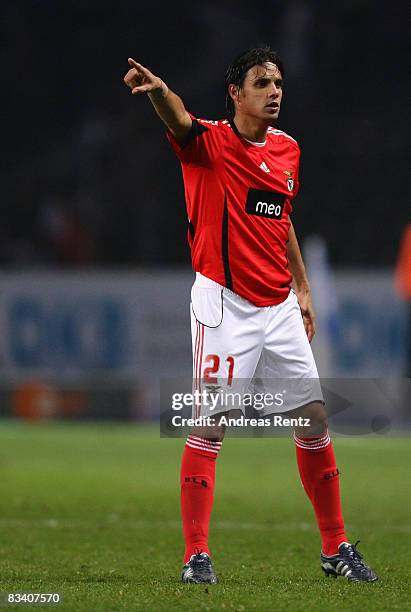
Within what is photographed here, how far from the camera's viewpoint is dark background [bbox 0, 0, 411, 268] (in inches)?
883

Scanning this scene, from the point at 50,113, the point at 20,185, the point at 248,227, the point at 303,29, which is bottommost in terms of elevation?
the point at 248,227

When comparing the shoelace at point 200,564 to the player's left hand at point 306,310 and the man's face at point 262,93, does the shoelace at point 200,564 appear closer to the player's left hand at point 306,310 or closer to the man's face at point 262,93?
the player's left hand at point 306,310

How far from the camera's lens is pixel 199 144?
15.2 ft

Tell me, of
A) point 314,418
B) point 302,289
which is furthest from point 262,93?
point 314,418

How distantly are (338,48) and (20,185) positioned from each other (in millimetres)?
6704

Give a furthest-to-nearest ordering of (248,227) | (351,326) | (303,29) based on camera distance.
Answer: (303,29), (351,326), (248,227)

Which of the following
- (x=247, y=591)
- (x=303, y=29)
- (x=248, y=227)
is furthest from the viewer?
(x=303, y=29)

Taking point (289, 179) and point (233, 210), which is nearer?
point (233, 210)

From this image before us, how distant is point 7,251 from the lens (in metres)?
22.7

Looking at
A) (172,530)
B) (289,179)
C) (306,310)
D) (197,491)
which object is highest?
(289,179)

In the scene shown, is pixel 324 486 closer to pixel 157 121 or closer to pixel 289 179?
pixel 289 179

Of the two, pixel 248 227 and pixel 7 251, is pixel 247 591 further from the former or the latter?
pixel 7 251

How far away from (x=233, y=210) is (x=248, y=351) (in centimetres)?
55

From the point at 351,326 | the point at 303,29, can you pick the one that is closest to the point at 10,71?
the point at 303,29
